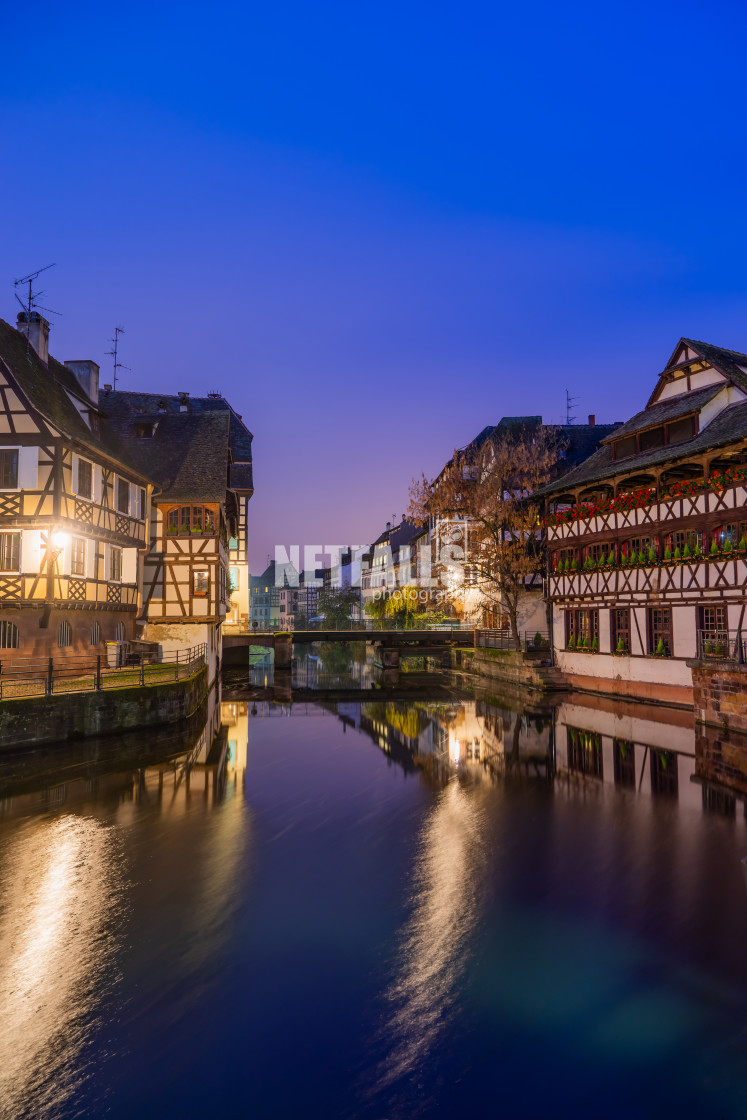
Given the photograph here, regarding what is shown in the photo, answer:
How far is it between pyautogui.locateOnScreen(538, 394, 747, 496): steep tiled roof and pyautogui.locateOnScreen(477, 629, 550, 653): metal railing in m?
8.21

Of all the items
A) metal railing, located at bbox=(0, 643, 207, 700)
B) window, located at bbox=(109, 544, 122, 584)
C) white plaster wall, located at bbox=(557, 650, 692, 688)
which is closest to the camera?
metal railing, located at bbox=(0, 643, 207, 700)

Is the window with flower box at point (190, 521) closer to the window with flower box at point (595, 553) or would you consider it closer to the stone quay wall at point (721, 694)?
the window with flower box at point (595, 553)

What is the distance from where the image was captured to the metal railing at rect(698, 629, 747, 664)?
21.8 m

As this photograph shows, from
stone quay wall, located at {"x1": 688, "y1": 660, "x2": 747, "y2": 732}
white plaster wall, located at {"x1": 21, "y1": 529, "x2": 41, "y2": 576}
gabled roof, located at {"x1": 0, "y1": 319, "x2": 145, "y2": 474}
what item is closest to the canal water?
stone quay wall, located at {"x1": 688, "y1": 660, "x2": 747, "y2": 732}

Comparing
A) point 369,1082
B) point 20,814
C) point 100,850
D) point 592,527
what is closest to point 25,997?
point 369,1082

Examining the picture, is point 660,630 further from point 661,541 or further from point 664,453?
point 664,453

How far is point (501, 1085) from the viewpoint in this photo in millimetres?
6168

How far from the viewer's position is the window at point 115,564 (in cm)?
2772

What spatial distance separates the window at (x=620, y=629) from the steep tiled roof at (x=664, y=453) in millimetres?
5793

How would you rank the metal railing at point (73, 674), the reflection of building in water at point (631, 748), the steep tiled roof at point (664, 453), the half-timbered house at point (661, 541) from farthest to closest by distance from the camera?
the half-timbered house at point (661, 541), the steep tiled roof at point (664, 453), the metal railing at point (73, 674), the reflection of building in water at point (631, 748)

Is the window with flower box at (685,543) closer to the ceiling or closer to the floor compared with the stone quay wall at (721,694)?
closer to the ceiling

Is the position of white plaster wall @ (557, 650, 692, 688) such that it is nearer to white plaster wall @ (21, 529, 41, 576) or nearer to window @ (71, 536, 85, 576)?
window @ (71, 536, 85, 576)

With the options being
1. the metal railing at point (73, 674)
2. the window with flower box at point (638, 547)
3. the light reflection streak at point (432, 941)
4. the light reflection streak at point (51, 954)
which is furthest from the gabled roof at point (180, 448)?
the light reflection streak at point (432, 941)

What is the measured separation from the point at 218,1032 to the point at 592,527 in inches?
1100
